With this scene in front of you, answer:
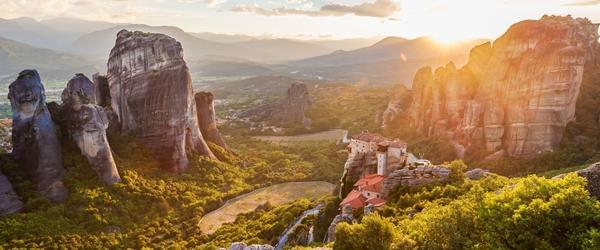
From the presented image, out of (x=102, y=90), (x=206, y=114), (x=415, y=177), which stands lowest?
(x=415, y=177)

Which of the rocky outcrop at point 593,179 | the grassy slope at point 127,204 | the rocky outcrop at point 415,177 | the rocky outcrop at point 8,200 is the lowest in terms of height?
the grassy slope at point 127,204

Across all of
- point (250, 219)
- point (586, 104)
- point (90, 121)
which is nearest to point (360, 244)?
point (250, 219)

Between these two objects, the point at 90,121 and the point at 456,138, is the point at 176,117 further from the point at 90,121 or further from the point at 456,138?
the point at 456,138

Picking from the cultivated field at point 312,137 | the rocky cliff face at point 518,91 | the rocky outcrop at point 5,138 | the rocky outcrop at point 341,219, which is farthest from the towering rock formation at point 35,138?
the cultivated field at point 312,137

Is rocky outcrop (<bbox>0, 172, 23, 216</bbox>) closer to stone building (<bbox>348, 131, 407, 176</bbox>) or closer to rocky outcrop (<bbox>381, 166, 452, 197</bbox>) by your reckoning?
stone building (<bbox>348, 131, 407, 176</bbox>)

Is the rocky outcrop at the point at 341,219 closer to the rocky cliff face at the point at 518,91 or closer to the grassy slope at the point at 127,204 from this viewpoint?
the grassy slope at the point at 127,204

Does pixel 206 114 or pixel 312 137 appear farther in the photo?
pixel 312 137

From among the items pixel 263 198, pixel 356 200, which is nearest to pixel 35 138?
pixel 263 198

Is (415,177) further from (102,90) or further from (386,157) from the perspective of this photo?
(102,90)
